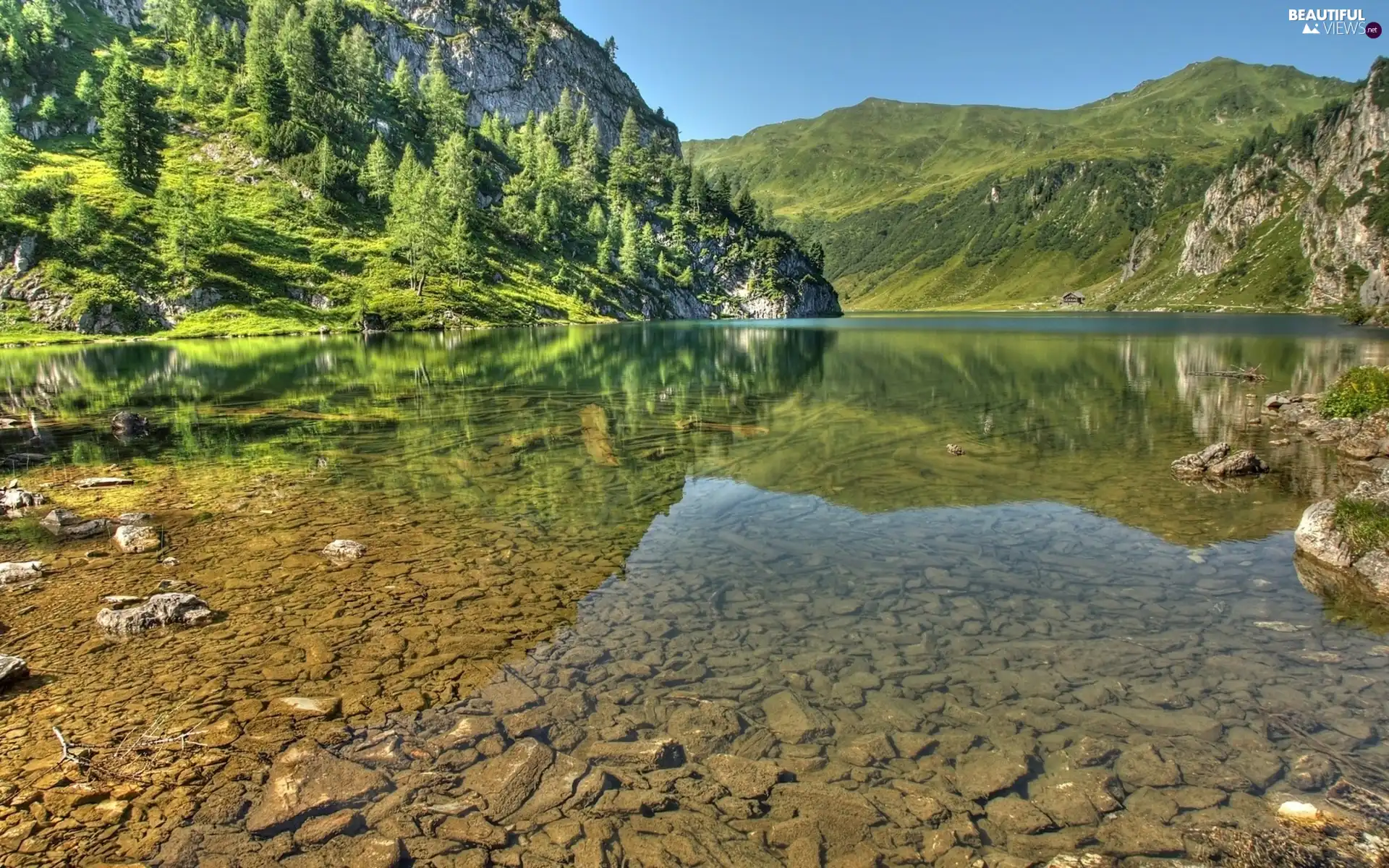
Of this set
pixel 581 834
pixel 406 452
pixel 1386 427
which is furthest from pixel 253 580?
pixel 1386 427

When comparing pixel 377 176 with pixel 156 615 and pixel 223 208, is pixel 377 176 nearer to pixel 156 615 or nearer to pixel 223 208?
pixel 223 208

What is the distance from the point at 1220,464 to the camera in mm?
26766

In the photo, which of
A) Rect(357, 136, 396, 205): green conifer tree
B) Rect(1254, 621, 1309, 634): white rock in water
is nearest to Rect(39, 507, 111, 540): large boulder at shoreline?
Rect(1254, 621, 1309, 634): white rock in water

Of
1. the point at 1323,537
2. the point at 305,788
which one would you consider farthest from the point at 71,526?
the point at 1323,537

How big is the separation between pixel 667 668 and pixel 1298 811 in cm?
925

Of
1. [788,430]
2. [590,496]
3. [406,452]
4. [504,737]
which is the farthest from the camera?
[788,430]

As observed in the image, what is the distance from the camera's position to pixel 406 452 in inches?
1196

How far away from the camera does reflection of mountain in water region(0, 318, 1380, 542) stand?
81.2 feet

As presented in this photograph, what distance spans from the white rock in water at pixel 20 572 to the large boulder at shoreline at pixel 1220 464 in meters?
37.1

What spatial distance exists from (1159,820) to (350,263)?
166690 mm

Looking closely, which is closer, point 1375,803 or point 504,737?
point 1375,803

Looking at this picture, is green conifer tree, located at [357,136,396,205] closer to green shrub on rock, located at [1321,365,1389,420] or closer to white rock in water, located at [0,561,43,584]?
white rock in water, located at [0,561,43,584]

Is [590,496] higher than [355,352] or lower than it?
lower

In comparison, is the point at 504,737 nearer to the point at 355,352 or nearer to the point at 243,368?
the point at 243,368
